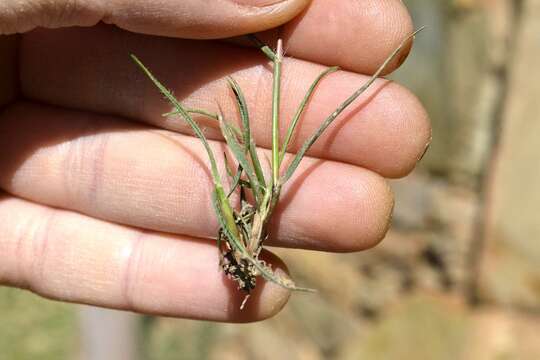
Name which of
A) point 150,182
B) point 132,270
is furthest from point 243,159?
point 132,270

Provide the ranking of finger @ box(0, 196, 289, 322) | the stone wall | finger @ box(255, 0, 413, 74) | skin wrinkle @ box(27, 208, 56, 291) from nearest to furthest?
finger @ box(255, 0, 413, 74) → finger @ box(0, 196, 289, 322) → skin wrinkle @ box(27, 208, 56, 291) → the stone wall

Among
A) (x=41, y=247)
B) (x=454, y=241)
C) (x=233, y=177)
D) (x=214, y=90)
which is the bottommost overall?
(x=41, y=247)

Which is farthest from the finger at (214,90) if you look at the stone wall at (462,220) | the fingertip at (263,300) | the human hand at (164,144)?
the stone wall at (462,220)

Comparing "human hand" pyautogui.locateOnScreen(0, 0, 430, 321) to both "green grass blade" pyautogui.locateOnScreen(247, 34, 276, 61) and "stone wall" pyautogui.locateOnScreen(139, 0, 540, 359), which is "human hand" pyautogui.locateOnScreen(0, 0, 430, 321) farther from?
"stone wall" pyautogui.locateOnScreen(139, 0, 540, 359)

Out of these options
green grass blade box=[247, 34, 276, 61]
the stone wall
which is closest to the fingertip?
green grass blade box=[247, 34, 276, 61]

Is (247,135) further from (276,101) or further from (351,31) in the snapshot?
(351,31)

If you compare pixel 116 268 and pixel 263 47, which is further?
pixel 116 268

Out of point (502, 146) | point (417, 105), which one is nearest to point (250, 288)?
point (417, 105)
